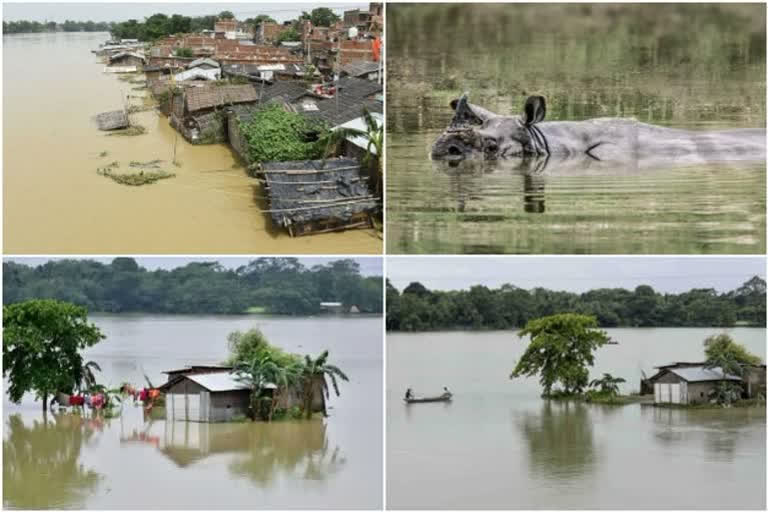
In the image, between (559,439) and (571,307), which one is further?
(571,307)

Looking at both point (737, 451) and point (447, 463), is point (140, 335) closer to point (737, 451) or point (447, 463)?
point (447, 463)

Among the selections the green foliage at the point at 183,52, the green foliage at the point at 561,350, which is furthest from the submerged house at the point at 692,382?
the green foliage at the point at 183,52

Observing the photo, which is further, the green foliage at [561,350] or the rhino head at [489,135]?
the rhino head at [489,135]

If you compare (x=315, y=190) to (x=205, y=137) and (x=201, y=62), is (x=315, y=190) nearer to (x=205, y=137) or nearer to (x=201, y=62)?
(x=205, y=137)

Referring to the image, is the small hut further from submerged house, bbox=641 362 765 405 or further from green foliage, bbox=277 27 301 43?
submerged house, bbox=641 362 765 405

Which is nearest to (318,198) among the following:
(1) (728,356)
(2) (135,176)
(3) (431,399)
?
(2) (135,176)

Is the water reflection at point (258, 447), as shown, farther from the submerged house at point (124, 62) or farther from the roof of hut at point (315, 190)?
the submerged house at point (124, 62)

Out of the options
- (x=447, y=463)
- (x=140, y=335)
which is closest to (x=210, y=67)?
(x=140, y=335)
